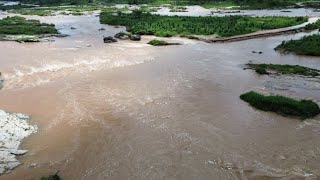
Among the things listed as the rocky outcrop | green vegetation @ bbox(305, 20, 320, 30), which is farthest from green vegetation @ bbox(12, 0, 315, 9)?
the rocky outcrop

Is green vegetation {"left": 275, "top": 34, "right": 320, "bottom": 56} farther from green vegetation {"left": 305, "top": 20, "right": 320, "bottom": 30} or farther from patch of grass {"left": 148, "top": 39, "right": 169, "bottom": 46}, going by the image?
patch of grass {"left": 148, "top": 39, "right": 169, "bottom": 46}

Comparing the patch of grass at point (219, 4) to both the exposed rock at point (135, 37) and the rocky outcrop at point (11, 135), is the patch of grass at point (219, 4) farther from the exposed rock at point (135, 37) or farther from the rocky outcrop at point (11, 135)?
the rocky outcrop at point (11, 135)

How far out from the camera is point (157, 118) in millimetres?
17438

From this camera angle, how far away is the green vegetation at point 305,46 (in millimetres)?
29391

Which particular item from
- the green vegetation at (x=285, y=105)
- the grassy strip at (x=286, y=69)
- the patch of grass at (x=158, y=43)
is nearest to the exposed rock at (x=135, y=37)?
the patch of grass at (x=158, y=43)

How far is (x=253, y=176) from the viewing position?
12.4 meters

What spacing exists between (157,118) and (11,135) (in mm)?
6275

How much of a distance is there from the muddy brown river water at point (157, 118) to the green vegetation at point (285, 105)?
44cm

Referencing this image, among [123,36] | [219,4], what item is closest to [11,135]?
[123,36]

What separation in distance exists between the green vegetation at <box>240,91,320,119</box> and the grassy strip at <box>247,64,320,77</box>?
18.8ft

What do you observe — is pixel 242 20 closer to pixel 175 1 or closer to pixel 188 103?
pixel 188 103

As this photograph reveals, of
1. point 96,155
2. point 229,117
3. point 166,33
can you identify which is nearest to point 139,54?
point 166,33

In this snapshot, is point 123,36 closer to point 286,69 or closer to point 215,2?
point 286,69

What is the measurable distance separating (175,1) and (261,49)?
55.1m
